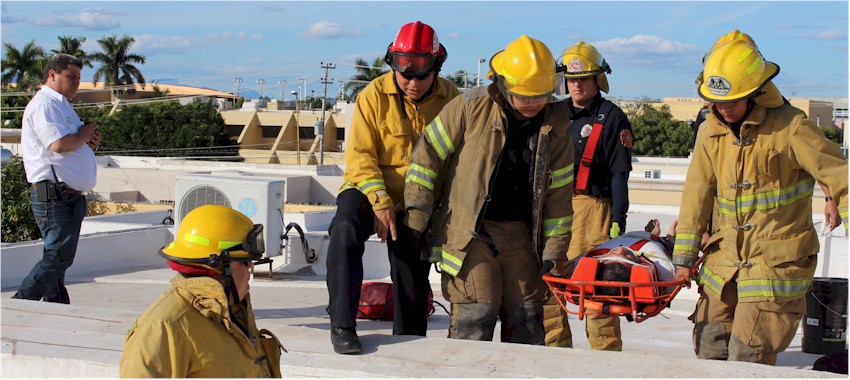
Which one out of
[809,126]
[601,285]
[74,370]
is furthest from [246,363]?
[809,126]

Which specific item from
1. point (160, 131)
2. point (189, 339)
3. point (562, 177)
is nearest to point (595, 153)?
point (562, 177)

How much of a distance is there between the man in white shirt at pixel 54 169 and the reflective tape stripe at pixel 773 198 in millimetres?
4469

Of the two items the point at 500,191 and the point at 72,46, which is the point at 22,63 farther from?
the point at 500,191

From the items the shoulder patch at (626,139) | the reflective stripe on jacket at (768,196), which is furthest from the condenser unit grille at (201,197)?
the reflective stripe on jacket at (768,196)

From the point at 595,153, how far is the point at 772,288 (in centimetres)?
192

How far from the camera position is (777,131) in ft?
16.6

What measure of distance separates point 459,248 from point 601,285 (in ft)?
2.46

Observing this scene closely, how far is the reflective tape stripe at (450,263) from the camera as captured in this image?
5.34 m

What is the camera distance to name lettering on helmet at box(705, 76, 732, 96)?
506cm

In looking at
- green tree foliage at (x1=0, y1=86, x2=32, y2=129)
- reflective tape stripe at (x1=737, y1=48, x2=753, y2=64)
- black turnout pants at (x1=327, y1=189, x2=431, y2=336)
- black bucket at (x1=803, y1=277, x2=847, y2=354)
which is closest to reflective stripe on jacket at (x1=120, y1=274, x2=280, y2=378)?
black turnout pants at (x1=327, y1=189, x2=431, y2=336)

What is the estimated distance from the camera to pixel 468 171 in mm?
5316

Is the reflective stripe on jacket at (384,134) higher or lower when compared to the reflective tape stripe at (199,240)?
higher

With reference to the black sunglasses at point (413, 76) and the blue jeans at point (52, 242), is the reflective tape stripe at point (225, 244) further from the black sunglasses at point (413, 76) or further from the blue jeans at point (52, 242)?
the blue jeans at point (52, 242)

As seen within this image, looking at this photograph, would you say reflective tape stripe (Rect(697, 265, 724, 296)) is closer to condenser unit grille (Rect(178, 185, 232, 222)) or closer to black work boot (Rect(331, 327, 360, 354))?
black work boot (Rect(331, 327, 360, 354))
